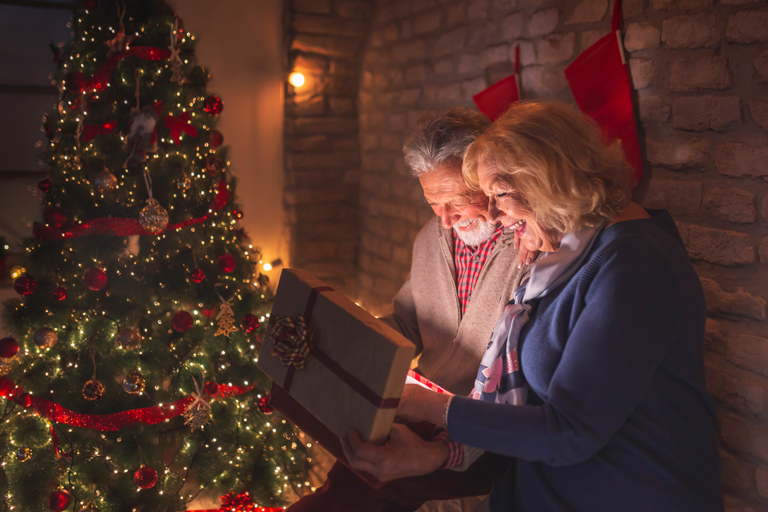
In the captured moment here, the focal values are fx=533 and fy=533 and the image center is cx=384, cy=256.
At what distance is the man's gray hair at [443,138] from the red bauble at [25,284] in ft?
4.55

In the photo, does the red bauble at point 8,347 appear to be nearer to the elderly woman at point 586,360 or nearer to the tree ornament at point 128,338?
the tree ornament at point 128,338

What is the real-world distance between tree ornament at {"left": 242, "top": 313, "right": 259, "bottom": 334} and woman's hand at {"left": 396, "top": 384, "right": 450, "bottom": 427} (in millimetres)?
1033

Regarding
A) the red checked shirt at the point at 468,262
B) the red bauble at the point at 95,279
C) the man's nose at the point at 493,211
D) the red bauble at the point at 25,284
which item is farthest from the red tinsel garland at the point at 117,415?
the man's nose at the point at 493,211

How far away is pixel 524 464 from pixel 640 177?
39.3 inches

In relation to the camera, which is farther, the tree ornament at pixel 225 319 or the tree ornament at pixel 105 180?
the tree ornament at pixel 225 319

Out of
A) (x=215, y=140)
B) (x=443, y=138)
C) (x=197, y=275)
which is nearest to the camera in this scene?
(x=443, y=138)

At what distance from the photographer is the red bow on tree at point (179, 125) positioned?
6.52 ft

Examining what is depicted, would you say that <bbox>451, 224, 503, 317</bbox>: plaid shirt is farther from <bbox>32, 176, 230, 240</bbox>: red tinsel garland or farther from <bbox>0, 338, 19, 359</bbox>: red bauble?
<bbox>0, 338, 19, 359</bbox>: red bauble

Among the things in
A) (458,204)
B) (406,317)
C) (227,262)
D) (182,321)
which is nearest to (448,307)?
(406,317)

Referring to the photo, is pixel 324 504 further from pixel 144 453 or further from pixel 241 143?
pixel 241 143

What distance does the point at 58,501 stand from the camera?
6.39ft

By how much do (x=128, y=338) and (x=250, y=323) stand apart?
443 mm

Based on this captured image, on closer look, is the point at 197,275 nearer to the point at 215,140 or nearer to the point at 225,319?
the point at 225,319

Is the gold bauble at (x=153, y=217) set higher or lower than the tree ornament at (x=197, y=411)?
higher
